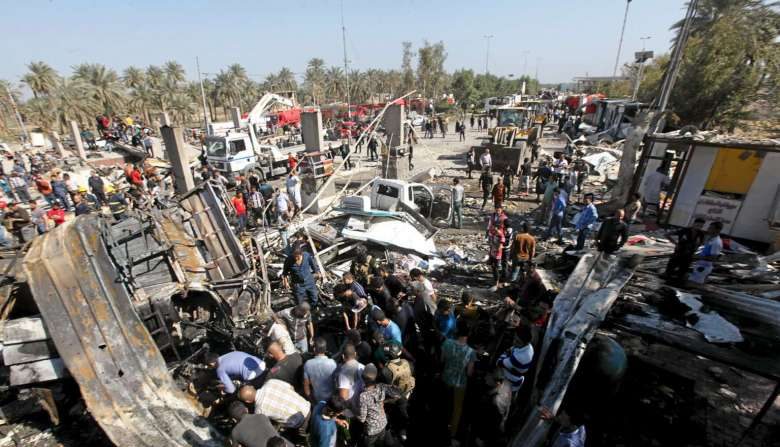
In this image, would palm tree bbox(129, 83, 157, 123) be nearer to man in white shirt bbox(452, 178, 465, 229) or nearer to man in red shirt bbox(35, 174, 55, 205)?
man in red shirt bbox(35, 174, 55, 205)

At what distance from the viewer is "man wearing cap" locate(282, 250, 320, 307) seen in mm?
5766

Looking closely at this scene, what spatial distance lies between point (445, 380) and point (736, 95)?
2089cm

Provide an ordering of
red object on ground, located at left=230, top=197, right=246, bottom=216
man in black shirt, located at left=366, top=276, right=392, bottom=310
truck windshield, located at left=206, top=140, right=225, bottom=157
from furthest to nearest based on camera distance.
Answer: truck windshield, located at left=206, top=140, right=225, bottom=157
red object on ground, located at left=230, top=197, right=246, bottom=216
man in black shirt, located at left=366, top=276, right=392, bottom=310

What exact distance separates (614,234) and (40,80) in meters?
41.5

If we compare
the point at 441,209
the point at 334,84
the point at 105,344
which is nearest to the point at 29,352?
the point at 105,344

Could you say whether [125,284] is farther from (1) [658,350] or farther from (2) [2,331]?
(1) [658,350]

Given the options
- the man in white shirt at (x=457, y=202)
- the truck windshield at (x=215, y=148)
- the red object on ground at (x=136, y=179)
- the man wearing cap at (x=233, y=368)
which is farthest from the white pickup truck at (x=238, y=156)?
the man wearing cap at (x=233, y=368)

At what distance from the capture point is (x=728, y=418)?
395cm

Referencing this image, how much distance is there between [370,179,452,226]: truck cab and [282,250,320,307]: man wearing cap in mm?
3470

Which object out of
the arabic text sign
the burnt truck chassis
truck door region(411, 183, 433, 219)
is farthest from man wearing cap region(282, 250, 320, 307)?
the arabic text sign

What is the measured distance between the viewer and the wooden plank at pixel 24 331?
3.80 metres

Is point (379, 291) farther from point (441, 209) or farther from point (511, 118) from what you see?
point (511, 118)

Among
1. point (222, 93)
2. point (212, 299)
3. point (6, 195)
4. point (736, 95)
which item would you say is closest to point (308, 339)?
point (212, 299)

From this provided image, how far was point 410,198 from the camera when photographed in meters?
9.30
